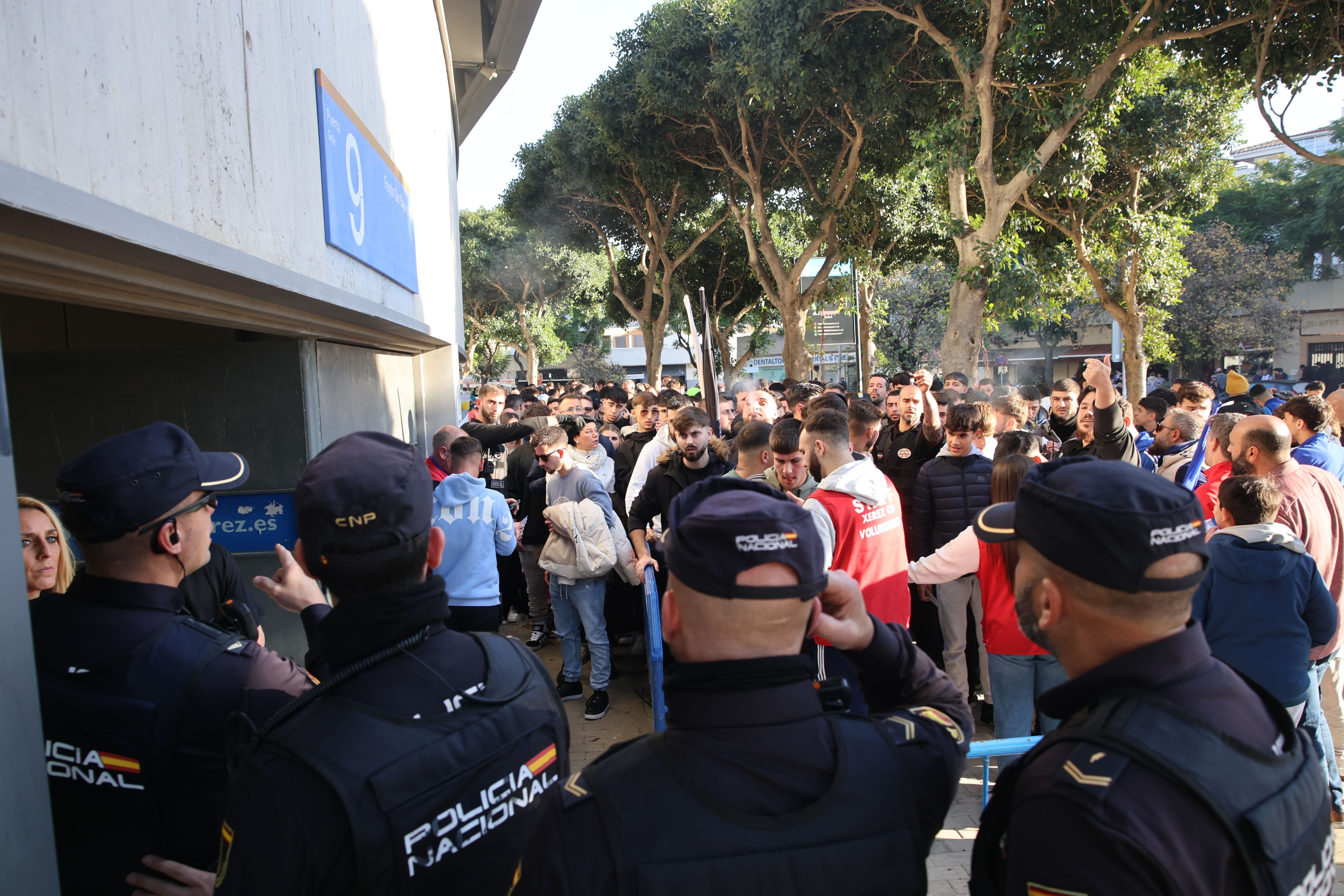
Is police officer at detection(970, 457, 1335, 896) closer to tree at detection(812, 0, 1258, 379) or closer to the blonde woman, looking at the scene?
the blonde woman

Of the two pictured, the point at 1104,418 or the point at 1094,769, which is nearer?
the point at 1094,769

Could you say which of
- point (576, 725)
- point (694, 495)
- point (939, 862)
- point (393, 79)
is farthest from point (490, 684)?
point (393, 79)

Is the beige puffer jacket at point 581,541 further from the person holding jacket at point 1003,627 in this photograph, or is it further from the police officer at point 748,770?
the police officer at point 748,770

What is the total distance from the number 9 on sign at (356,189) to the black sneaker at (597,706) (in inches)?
136

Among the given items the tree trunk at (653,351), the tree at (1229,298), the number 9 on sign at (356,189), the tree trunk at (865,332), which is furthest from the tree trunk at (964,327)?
the tree at (1229,298)

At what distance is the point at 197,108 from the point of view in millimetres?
2920

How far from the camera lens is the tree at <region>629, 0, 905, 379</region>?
13.2 meters

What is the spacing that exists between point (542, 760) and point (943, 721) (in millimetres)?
798

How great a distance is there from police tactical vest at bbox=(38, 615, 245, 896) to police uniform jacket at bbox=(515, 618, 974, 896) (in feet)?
2.95

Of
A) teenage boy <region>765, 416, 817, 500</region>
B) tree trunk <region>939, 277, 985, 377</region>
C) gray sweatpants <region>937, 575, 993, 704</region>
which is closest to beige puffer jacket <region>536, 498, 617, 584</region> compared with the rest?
teenage boy <region>765, 416, 817, 500</region>

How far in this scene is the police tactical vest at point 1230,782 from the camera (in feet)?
4.02

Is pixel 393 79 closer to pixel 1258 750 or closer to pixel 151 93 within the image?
pixel 151 93

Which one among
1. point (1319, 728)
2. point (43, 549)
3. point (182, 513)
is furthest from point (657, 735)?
point (1319, 728)

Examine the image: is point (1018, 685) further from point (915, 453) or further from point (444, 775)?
point (444, 775)
